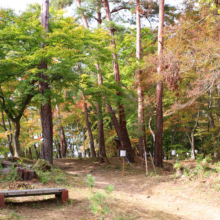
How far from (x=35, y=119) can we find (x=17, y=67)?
10391 mm

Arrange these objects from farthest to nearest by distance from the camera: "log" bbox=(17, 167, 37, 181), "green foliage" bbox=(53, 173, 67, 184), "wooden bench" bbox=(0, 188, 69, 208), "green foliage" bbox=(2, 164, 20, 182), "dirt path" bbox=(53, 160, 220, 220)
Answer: "green foliage" bbox=(53, 173, 67, 184) < "log" bbox=(17, 167, 37, 181) < "green foliage" bbox=(2, 164, 20, 182) < "dirt path" bbox=(53, 160, 220, 220) < "wooden bench" bbox=(0, 188, 69, 208)

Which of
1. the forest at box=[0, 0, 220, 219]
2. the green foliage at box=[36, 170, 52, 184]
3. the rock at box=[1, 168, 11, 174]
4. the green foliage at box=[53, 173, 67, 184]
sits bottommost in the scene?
→ the green foliage at box=[53, 173, 67, 184]

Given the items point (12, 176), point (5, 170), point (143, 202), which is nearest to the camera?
point (143, 202)

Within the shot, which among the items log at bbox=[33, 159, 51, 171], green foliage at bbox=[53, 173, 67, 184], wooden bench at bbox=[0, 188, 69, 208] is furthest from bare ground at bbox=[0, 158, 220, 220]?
log at bbox=[33, 159, 51, 171]

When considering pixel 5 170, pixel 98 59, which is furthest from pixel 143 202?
pixel 98 59

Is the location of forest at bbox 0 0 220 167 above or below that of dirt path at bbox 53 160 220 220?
above

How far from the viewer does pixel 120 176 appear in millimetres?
10469

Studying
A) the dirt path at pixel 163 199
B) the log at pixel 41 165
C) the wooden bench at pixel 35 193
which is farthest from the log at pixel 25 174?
the dirt path at pixel 163 199

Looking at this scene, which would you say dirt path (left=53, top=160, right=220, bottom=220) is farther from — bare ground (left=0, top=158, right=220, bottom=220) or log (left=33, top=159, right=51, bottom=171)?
log (left=33, top=159, right=51, bottom=171)

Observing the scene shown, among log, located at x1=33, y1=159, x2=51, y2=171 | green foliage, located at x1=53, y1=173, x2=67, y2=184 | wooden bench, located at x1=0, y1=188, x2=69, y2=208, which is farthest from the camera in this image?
log, located at x1=33, y1=159, x2=51, y2=171

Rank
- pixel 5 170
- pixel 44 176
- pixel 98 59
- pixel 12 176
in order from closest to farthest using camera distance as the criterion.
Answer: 1. pixel 12 176
2. pixel 5 170
3. pixel 44 176
4. pixel 98 59

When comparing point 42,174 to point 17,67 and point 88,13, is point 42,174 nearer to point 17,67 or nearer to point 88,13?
point 17,67

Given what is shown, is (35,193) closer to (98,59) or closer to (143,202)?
(143,202)

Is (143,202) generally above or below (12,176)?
below
